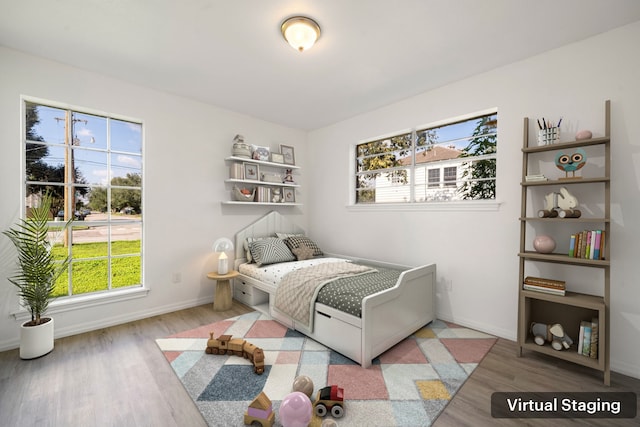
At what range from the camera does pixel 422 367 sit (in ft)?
6.62

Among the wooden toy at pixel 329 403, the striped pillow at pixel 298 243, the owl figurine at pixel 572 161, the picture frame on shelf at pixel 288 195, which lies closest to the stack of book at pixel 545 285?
the owl figurine at pixel 572 161

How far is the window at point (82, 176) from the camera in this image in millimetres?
2656

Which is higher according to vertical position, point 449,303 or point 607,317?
point 607,317

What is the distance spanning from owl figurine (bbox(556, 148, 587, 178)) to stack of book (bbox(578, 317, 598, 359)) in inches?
42.6

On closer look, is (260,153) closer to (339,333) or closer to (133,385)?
(339,333)

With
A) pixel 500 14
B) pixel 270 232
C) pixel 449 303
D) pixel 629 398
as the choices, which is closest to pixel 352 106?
pixel 500 14

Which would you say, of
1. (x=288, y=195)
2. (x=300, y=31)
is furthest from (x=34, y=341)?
(x=300, y=31)

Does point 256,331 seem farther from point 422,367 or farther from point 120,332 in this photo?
point 422,367

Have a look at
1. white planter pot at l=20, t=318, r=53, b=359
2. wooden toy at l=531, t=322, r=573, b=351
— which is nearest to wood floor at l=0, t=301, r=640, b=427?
white planter pot at l=20, t=318, r=53, b=359

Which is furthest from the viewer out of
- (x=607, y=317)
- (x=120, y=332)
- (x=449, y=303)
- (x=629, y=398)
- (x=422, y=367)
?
(x=449, y=303)

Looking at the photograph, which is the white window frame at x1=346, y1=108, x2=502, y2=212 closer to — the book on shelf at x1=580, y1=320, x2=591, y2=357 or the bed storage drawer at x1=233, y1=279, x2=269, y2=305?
the book on shelf at x1=580, y1=320, x2=591, y2=357

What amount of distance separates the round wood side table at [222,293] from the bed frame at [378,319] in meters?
0.48

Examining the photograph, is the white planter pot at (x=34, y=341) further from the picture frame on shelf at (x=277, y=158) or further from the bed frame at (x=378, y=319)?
the picture frame on shelf at (x=277, y=158)

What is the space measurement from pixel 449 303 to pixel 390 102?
95.2 inches
